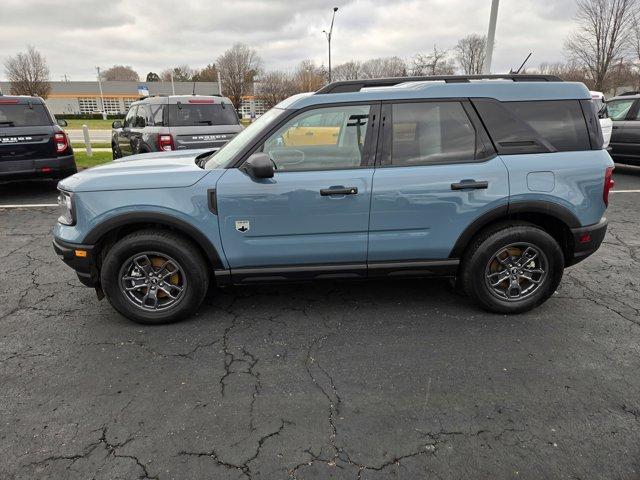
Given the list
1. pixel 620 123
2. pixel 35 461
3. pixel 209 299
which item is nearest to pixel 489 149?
pixel 209 299

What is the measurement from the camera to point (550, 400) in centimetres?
267

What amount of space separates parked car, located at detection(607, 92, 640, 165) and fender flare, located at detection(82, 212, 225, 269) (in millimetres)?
10692

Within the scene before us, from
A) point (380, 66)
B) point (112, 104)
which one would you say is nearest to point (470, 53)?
point (380, 66)

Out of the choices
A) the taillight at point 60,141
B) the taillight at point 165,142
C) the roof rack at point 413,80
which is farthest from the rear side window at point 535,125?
the taillight at point 60,141

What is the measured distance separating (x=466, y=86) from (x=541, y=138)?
0.72m

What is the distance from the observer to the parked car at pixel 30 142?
761 cm

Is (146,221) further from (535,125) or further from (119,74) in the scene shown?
(119,74)

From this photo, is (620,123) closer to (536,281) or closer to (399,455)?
(536,281)

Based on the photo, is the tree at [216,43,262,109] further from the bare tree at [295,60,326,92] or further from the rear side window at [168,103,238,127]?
the rear side window at [168,103,238,127]

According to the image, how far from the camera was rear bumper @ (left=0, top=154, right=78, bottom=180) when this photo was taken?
765 centimetres

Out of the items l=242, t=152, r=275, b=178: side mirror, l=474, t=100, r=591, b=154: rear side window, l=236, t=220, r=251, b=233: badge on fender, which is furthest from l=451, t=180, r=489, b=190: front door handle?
l=236, t=220, r=251, b=233: badge on fender

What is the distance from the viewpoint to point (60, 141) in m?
8.11

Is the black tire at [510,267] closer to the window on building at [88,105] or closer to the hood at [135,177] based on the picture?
the hood at [135,177]

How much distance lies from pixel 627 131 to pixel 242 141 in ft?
34.2
